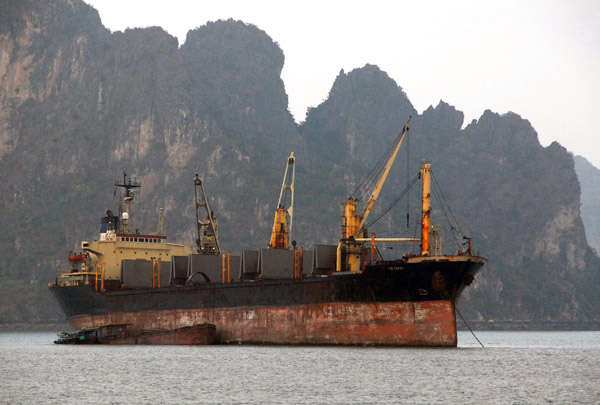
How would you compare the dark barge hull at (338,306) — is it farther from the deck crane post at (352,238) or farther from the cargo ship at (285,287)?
the deck crane post at (352,238)

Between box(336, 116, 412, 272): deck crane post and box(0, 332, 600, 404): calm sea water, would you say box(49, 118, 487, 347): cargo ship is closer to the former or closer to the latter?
box(336, 116, 412, 272): deck crane post

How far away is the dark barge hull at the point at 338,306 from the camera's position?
55469mm

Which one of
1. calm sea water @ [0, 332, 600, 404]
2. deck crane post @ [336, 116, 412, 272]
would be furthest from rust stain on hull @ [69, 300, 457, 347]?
deck crane post @ [336, 116, 412, 272]

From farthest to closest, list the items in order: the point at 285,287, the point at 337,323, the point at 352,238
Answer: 1. the point at 352,238
2. the point at 285,287
3. the point at 337,323

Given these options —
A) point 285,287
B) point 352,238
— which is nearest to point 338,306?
point 285,287

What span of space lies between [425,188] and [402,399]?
2330cm

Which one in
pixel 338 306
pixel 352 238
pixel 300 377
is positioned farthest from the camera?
pixel 352 238

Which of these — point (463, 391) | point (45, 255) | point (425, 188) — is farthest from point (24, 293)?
point (463, 391)

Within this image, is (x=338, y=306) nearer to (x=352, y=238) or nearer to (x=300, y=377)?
A: (x=352, y=238)

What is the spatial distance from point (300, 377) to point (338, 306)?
15255mm

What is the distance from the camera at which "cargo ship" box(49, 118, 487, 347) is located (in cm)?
5584

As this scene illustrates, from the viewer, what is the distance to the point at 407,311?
56.1 metres

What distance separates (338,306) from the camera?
58281mm

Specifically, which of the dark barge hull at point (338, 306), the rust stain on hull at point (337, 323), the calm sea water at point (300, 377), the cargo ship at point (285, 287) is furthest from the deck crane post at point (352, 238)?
the calm sea water at point (300, 377)
